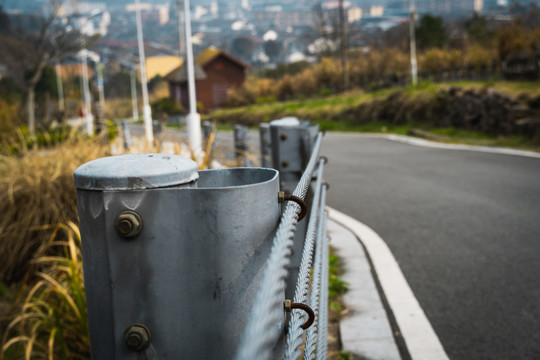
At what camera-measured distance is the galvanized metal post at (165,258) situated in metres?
1.18

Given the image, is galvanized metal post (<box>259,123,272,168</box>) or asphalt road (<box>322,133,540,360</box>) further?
galvanized metal post (<box>259,123,272,168</box>)

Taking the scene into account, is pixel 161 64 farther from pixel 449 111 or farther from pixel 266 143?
pixel 266 143

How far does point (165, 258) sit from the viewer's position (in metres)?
1.18

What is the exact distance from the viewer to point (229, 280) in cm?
122

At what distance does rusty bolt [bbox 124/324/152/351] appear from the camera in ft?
3.94

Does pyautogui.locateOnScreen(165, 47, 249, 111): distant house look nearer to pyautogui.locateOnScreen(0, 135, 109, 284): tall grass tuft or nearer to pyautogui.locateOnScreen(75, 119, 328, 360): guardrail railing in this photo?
pyautogui.locateOnScreen(0, 135, 109, 284): tall grass tuft

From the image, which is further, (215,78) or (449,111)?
(215,78)

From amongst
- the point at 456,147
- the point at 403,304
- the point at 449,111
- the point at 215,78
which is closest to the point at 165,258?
the point at 403,304

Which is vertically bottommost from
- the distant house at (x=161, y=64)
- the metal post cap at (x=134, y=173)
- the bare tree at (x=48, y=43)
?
the metal post cap at (x=134, y=173)

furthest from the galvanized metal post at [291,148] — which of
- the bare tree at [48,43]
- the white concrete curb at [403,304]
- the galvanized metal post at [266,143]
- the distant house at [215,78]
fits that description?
the distant house at [215,78]

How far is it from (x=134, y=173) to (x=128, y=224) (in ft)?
→ 0.35

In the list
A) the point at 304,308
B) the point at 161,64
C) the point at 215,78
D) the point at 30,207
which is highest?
the point at 161,64

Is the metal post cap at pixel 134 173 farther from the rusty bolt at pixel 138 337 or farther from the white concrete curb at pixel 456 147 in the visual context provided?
the white concrete curb at pixel 456 147

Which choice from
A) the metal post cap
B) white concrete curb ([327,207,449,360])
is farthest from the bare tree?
the metal post cap
